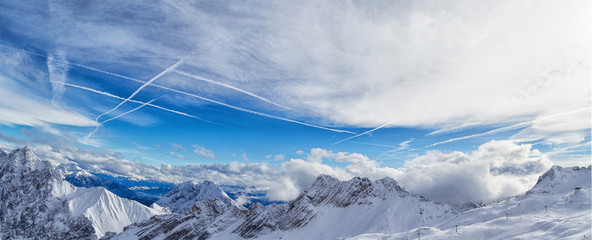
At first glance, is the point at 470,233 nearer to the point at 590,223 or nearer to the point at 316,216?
the point at 590,223

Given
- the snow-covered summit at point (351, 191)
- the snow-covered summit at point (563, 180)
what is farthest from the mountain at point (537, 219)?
the snow-covered summit at point (351, 191)

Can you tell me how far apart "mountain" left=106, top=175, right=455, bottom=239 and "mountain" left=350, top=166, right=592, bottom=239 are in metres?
48.4

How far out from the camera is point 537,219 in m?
51.3

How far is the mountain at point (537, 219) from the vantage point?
139ft

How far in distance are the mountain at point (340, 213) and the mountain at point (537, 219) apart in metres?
48.4

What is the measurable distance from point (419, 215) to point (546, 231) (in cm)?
11492

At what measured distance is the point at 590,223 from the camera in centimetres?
4012

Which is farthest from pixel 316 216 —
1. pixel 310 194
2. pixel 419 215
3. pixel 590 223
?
pixel 590 223

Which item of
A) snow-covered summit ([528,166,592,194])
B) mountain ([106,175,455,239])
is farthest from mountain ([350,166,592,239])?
mountain ([106,175,455,239])

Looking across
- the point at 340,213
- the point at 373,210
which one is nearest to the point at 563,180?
the point at 373,210

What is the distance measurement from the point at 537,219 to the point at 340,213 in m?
118

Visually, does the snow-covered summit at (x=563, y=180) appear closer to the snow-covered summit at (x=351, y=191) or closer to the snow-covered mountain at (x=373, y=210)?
the snow-covered mountain at (x=373, y=210)

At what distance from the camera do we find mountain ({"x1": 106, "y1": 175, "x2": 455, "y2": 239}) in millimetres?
146250

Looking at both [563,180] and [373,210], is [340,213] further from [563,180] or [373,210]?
[563,180]
